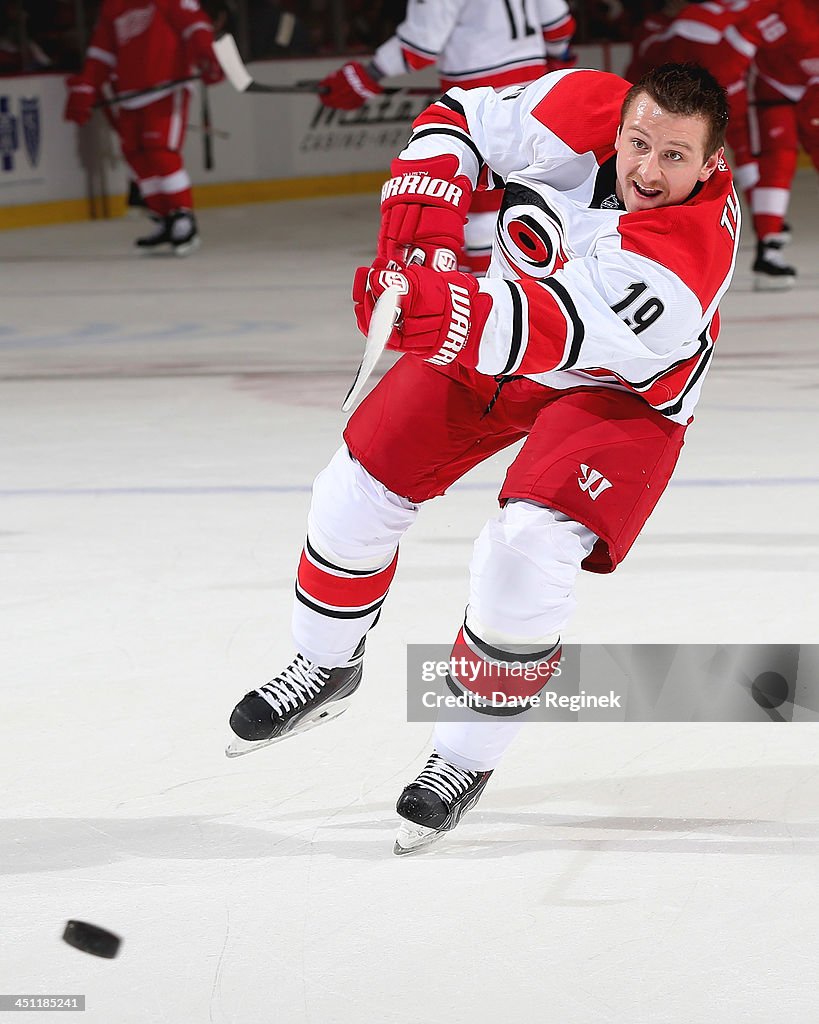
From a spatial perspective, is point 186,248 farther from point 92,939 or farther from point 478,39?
point 92,939

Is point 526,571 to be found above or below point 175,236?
above

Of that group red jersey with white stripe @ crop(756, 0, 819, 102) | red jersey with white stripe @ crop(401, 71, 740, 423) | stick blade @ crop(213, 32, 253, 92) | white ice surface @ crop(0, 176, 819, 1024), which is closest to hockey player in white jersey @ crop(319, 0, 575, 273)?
red jersey with white stripe @ crop(756, 0, 819, 102)

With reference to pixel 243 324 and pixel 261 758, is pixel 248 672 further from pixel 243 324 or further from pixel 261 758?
pixel 243 324

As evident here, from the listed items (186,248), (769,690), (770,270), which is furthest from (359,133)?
(769,690)

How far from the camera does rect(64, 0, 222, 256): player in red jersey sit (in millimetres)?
7125

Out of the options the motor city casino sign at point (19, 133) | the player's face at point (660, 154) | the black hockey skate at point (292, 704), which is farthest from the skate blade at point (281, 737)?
the motor city casino sign at point (19, 133)

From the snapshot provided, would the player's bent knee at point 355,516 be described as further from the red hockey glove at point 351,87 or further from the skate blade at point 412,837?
the red hockey glove at point 351,87

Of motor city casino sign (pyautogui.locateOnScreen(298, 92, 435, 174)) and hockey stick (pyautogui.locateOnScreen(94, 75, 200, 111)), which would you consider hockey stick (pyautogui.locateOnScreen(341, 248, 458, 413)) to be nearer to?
hockey stick (pyautogui.locateOnScreen(94, 75, 200, 111))

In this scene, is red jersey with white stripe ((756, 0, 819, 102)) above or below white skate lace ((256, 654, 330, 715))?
below

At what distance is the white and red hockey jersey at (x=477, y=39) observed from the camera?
5230 millimetres

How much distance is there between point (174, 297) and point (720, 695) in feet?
13.6

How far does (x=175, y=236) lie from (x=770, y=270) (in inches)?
109

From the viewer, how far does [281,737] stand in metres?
1.96

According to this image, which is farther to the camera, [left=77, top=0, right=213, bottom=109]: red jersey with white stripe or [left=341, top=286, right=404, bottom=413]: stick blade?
[left=77, top=0, right=213, bottom=109]: red jersey with white stripe
